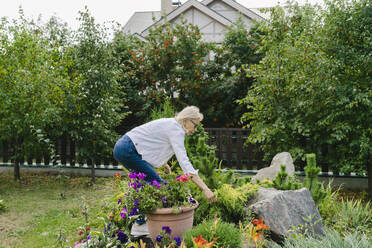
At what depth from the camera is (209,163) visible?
4.00 meters

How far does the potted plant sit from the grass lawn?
1.44ft

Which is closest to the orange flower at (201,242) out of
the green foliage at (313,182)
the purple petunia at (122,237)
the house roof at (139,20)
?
the purple petunia at (122,237)

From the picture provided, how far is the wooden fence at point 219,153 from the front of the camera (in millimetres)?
7836

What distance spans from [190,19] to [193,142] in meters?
10.5

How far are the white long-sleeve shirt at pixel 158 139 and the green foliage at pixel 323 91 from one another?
3.28 meters

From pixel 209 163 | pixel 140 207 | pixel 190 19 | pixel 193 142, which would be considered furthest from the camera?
pixel 190 19

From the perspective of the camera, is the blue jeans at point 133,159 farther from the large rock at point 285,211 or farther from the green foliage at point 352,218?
the green foliage at point 352,218

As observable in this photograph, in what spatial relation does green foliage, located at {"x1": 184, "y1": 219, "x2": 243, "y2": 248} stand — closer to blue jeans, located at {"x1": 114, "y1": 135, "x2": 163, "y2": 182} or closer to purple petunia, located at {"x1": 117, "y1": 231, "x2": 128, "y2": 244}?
purple petunia, located at {"x1": 117, "y1": 231, "x2": 128, "y2": 244}

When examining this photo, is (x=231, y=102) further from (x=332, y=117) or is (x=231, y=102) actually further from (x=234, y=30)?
(x=332, y=117)

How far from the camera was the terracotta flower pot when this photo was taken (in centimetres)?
283

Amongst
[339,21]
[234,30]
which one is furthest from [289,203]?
[234,30]

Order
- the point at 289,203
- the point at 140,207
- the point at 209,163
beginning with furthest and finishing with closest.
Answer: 1. the point at 209,163
2. the point at 289,203
3. the point at 140,207

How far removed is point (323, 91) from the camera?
217 inches

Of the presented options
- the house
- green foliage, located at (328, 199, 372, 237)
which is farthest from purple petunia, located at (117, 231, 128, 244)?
the house
